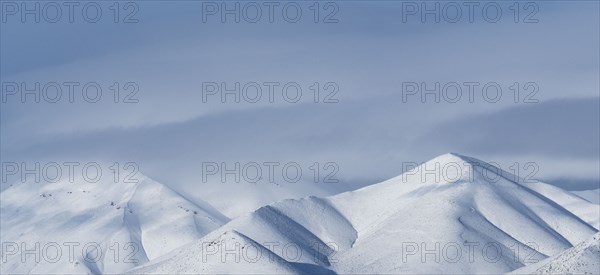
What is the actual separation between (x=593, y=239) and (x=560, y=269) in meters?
12.6

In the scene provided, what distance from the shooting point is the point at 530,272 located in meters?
198

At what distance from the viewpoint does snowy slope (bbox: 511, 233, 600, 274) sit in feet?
589

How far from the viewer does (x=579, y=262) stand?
18150 centimetres

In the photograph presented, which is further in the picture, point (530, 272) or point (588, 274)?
Answer: point (530, 272)

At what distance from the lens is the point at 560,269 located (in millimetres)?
181875

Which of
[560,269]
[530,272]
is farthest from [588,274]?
[530,272]

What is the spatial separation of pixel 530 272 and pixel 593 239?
553 inches

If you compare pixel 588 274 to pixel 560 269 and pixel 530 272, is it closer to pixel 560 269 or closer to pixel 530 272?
pixel 560 269

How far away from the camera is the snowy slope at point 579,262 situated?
180 meters

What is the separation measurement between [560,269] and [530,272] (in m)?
16.8

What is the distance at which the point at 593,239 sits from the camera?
191 m

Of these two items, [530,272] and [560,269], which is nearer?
[560,269]

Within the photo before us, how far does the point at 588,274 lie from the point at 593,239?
1457 cm
